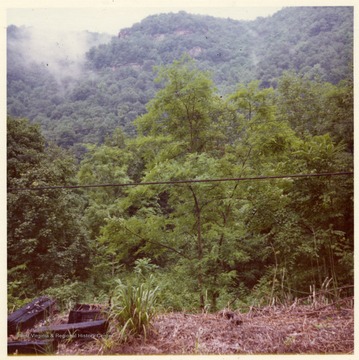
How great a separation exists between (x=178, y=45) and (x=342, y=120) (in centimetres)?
638

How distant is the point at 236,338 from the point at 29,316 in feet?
6.30

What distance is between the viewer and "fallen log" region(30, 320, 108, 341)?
2.91 metres

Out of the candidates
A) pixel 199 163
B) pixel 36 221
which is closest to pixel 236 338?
pixel 199 163

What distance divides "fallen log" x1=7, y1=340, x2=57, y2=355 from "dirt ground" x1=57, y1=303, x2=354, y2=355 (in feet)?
0.26

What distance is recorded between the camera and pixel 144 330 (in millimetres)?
2834

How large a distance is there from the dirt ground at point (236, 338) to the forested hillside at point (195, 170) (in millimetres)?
138

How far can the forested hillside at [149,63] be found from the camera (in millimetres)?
11117

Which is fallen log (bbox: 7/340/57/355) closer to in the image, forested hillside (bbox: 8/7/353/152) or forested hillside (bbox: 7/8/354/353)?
forested hillside (bbox: 7/8/354/353)

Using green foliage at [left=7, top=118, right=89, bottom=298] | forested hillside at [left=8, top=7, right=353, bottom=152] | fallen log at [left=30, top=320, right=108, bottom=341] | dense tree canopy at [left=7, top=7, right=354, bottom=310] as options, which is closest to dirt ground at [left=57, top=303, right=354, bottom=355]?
fallen log at [left=30, top=320, right=108, bottom=341]

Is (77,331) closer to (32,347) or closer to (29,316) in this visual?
(32,347)

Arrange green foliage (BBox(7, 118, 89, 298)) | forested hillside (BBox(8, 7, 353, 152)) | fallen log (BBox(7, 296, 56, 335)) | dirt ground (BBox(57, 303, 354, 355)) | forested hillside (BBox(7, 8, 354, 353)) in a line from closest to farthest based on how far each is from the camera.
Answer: dirt ground (BBox(57, 303, 354, 355)) < fallen log (BBox(7, 296, 56, 335)) < forested hillside (BBox(7, 8, 354, 353)) < green foliage (BBox(7, 118, 89, 298)) < forested hillside (BBox(8, 7, 353, 152))

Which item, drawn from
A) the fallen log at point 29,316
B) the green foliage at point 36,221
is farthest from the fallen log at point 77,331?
the green foliage at point 36,221
